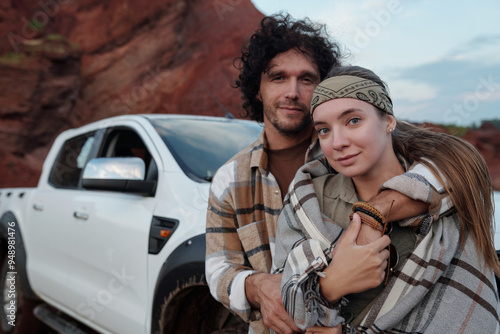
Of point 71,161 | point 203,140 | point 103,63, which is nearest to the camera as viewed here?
point 203,140

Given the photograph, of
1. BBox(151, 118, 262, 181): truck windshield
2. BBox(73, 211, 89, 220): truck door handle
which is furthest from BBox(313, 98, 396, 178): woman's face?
BBox(73, 211, 89, 220): truck door handle

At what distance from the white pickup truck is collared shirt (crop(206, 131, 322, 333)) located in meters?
0.32

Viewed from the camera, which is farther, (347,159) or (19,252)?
(19,252)

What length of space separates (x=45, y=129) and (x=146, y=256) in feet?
42.6

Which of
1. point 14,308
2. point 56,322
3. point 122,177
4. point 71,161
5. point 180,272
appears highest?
point 122,177

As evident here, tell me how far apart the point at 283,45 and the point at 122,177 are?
1.24 meters

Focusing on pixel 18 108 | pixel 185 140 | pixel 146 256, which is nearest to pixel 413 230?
pixel 146 256

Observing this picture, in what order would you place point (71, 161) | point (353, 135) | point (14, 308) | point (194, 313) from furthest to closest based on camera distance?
point (14, 308)
point (71, 161)
point (194, 313)
point (353, 135)

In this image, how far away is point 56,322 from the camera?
3.62 metres

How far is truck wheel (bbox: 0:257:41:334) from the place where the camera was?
169 inches

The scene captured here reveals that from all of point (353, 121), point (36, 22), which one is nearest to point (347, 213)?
point (353, 121)

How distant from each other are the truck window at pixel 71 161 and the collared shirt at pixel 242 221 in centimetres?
214

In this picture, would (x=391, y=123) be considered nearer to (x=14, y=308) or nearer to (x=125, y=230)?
(x=125, y=230)

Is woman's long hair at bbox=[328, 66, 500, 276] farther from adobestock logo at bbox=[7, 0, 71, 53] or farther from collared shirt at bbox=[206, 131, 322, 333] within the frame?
adobestock logo at bbox=[7, 0, 71, 53]
